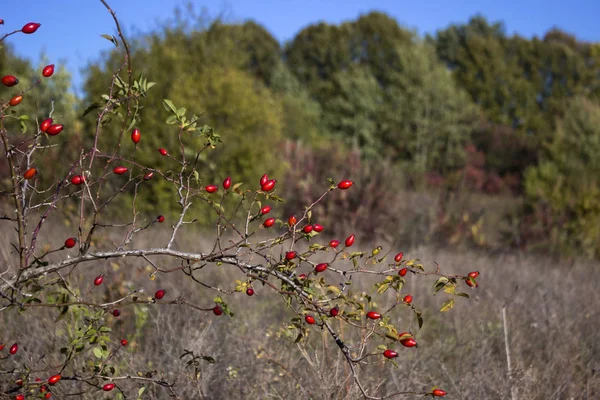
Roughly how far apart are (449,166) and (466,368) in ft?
70.2

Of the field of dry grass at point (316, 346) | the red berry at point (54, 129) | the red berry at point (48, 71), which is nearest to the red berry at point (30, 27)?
the red berry at point (48, 71)

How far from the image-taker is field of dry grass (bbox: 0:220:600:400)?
101 inches

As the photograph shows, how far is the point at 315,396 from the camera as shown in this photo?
2432 millimetres

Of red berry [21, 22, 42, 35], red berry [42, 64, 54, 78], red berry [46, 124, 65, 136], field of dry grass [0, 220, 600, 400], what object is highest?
red berry [21, 22, 42, 35]

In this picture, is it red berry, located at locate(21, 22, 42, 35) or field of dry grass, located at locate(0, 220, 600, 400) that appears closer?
red berry, located at locate(21, 22, 42, 35)

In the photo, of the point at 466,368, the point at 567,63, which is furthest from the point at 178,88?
the point at 567,63

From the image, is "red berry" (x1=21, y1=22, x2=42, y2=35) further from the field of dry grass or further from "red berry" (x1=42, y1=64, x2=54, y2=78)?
the field of dry grass

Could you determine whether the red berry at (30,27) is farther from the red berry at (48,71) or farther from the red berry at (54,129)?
the red berry at (54,129)

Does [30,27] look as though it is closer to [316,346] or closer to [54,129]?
A: [54,129]

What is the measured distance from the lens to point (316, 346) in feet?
8.15

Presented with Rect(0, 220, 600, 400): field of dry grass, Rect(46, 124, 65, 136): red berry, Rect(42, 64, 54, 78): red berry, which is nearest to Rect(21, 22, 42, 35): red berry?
Rect(42, 64, 54, 78): red berry

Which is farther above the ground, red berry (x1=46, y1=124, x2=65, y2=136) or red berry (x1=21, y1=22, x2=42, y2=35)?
red berry (x1=21, y1=22, x2=42, y2=35)

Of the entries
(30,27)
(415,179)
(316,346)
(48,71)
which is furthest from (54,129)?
(415,179)

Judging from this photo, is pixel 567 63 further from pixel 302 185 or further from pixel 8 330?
pixel 8 330
